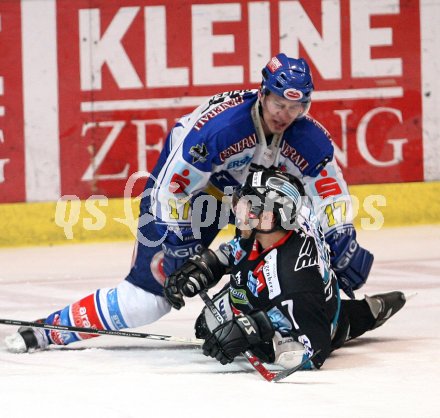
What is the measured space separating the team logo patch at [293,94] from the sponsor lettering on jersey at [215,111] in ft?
0.88

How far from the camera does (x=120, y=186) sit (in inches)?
295

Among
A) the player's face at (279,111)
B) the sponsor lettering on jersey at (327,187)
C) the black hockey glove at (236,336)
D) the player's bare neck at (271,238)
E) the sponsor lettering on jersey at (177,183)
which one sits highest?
the player's face at (279,111)

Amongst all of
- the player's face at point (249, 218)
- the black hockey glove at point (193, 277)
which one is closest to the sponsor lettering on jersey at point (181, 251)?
the black hockey glove at point (193, 277)

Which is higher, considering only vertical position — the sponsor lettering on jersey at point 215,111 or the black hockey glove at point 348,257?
the sponsor lettering on jersey at point 215,111

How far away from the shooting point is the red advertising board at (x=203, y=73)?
24.3 ft

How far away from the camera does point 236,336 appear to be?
162 inches

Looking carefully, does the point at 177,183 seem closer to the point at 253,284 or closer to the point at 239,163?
the point at 239,163

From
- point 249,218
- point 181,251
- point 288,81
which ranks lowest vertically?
point 181,251

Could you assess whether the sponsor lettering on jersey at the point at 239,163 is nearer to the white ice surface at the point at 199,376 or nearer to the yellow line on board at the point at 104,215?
the white ice surface at the point at 199,376

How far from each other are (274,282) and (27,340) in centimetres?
104

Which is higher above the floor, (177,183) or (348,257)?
(177,183)

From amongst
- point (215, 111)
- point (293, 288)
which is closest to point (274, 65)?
point (215, 111)

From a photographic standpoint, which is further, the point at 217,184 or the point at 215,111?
the point at 217,184

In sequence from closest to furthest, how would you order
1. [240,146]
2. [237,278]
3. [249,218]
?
[249,218] < [237,278] < [240,146]
